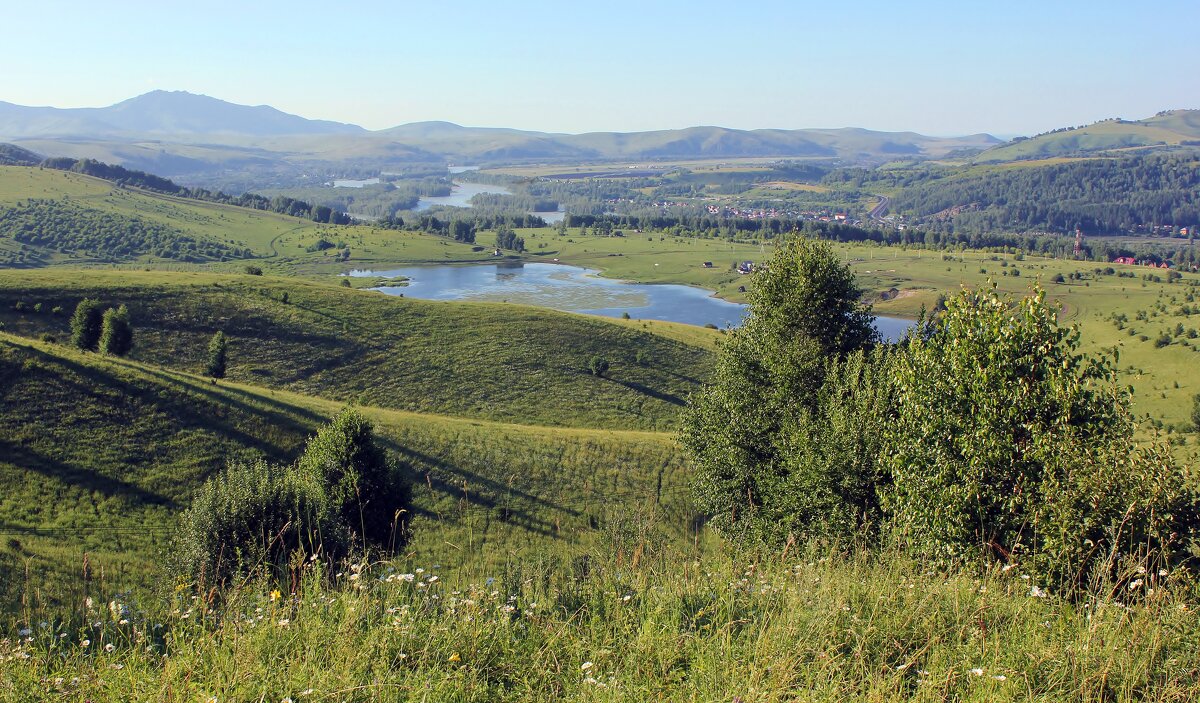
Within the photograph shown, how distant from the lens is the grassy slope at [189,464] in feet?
90.5

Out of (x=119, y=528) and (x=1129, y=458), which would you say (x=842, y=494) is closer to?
(x=1129, y=458)

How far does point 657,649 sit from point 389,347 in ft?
211

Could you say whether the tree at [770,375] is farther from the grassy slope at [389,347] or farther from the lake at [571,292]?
the lake at [571,292]

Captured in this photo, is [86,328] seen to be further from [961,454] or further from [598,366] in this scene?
[961,454]

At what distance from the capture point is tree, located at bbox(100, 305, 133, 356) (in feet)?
163

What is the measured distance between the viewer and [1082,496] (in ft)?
37.7

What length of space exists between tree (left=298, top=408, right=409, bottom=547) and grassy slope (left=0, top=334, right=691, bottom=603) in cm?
281

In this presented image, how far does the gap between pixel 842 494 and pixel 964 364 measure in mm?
4877

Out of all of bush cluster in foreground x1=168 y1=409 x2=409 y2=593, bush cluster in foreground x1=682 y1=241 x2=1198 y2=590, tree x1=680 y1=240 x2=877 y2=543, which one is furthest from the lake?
bush cluster in foreground x1=168 y1=409 x2=409 y2=593

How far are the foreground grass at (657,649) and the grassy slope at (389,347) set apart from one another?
4922cm

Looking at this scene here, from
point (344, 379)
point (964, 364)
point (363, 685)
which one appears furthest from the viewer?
point (344, 379)

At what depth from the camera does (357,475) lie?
84.7 feet

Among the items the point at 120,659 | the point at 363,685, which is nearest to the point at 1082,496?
the point at 363,685

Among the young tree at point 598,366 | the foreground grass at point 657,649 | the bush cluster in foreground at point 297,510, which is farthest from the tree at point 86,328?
the foreground grass at point 657,649
